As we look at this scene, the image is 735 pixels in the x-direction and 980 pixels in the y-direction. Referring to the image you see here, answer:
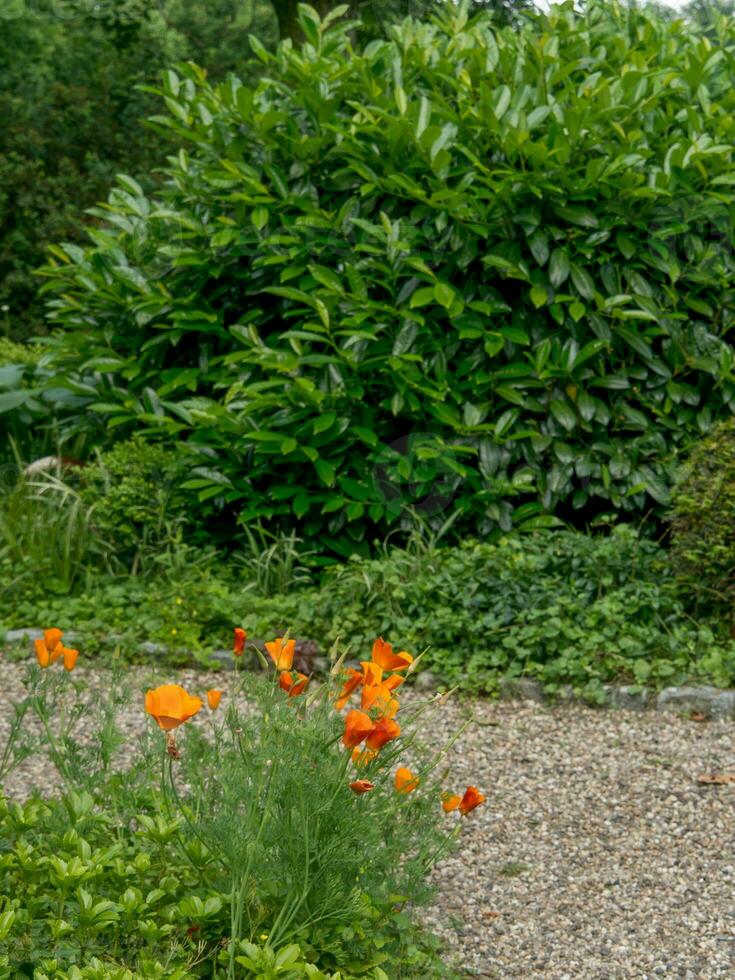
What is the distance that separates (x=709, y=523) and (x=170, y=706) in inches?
113

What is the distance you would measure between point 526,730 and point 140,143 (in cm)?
898

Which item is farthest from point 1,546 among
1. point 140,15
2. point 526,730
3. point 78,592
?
point 140,15

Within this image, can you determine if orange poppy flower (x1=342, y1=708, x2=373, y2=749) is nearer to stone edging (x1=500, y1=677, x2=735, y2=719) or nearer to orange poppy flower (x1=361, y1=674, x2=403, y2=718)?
orange poppy flower (x1=361, y1=674, x2=403, y2=718)

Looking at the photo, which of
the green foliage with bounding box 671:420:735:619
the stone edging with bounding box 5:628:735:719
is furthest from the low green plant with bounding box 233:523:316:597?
the green foliage with bounding box 671:420:735:619

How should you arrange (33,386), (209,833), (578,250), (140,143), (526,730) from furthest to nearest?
1. (140,143)
2. (33,386)
3. (578,250)
4. (526,730)
5. (209,833)

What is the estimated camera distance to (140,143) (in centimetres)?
1138

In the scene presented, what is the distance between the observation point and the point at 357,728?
6.70 feet

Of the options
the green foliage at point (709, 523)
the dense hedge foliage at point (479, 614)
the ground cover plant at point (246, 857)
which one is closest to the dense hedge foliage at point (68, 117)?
the dense hedge foliage at point (479, 614)

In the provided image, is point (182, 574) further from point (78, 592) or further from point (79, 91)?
point (79, 91)

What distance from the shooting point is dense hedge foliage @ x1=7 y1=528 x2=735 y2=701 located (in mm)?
4277

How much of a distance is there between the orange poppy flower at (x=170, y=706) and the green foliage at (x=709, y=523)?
274 centimetres

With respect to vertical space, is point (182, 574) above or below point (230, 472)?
below

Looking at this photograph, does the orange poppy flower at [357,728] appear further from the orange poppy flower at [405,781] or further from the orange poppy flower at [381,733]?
the orange poppy flower at [405,781]

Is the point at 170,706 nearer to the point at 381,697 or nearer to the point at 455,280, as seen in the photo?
the point at 381,697
